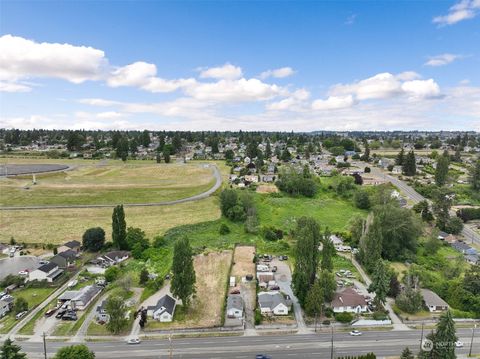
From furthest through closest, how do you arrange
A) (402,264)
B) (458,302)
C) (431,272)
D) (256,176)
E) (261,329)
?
1. (256,176)
2. (402,264)
3. (431,272)
4. (458,302)
5. (261,329)

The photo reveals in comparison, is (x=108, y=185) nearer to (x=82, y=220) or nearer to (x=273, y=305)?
(x=82, y=220)

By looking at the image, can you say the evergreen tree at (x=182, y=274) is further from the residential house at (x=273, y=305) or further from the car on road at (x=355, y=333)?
the car on road at (x=355, y=333)

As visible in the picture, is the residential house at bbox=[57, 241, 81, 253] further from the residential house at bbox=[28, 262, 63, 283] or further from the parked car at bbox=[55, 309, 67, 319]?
the parked car at bbox=[55, 309, 67, 319]

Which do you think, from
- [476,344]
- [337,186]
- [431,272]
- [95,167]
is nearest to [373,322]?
[476,344]

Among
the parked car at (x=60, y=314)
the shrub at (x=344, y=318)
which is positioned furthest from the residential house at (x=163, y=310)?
the shrub at (x=344, y=318)

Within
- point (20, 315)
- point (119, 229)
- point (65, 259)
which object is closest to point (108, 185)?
point (119, 229)

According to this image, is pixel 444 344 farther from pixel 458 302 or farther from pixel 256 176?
pixel 256 176

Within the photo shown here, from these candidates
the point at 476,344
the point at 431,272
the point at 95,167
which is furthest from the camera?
the point at 95,167
